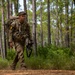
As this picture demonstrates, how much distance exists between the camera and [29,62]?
10523mm

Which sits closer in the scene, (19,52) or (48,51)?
(19,52)

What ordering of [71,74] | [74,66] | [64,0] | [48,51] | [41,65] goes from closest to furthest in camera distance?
[71,74] → [74,66] → [41,65] → [48,51] → [64,0]

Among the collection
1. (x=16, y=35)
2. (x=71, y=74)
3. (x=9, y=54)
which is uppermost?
(x=16, y=35)

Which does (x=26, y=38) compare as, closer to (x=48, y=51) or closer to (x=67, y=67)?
(x=67, y=67)

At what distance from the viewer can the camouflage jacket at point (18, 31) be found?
28.0ft

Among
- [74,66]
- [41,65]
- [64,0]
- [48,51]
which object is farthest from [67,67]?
[64,0]

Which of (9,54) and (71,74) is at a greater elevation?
(71,74)

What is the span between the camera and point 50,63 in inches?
398

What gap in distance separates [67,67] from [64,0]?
16787 millimetres

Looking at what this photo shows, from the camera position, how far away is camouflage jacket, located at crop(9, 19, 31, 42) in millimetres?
8547

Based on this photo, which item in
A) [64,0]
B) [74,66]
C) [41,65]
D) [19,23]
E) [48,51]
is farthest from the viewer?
[64,0]

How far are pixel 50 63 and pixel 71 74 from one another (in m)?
3.58

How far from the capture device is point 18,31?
8641 millimetres

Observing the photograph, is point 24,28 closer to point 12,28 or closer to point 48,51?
point 12,28
